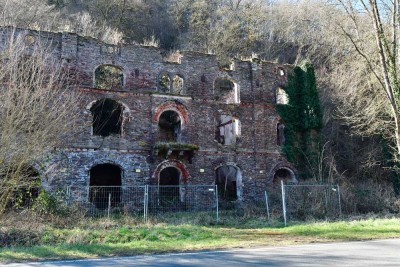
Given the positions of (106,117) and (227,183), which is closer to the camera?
(106,117)

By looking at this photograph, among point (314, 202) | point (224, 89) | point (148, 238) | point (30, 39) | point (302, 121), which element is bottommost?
point (148, 238)

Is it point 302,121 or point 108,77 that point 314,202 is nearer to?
point 302,121

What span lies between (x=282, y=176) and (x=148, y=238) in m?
14.2

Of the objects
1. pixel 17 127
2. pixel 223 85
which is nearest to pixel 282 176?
pixel 223 85

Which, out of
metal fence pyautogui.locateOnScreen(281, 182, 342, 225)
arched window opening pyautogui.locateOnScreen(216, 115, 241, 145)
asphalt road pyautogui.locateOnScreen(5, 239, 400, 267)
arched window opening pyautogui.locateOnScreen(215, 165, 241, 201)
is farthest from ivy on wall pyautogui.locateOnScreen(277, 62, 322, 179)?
asphalt road pyautogui.locateOnScreen(5, 239, 400, 267)

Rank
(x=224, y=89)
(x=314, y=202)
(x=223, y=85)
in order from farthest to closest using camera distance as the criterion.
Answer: (x=223, y=85)
(x=224, y=89)
(x=314, y=202)

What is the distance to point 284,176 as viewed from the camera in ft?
77.7

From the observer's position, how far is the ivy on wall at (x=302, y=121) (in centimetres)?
2300

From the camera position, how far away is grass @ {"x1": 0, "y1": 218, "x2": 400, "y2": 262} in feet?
29.7

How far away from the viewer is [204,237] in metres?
11.6

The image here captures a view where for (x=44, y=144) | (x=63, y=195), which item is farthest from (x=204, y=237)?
(x=63, y=195)

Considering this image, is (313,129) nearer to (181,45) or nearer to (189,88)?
(189,88)

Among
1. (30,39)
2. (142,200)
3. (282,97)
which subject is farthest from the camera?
(282,97)

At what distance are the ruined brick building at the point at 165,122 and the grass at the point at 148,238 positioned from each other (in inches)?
224
